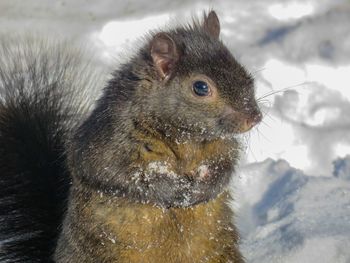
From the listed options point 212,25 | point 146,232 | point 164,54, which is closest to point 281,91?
point 212,25

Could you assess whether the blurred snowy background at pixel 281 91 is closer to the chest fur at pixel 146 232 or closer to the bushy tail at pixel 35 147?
the bushy tail at pixel 35 147

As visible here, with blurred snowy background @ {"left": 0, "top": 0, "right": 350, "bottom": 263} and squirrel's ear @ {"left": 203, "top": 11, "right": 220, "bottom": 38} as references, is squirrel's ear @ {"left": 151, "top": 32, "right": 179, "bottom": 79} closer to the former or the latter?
squirrel's ear @ {"left": 203, "top": 11, "right": 220, "bottom": 38}

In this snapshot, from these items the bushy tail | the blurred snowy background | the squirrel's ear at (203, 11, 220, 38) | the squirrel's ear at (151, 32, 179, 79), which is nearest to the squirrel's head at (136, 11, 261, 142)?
the squirrel's ear at (151, 32, 179, 79)

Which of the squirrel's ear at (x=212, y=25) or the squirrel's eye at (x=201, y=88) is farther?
the squirrel's ear at (x=212, y=25)

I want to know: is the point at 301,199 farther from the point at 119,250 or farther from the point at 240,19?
the point at 240,19

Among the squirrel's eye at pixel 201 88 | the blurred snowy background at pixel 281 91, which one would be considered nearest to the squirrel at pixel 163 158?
the squirrel's eye at pixel 201 88

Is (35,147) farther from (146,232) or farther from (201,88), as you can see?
(201,88)
